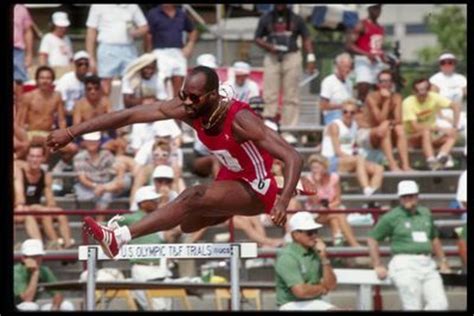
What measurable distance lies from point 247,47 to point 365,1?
6.42 ft

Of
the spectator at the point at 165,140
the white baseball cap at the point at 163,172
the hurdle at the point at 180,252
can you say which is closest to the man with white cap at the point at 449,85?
the spectator at the point at 165,140

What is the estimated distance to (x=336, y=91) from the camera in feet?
60.5

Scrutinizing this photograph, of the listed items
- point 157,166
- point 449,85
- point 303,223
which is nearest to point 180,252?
point 303,223

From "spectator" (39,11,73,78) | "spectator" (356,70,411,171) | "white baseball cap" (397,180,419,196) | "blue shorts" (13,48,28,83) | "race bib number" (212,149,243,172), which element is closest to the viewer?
"race bib number" (212,149,243,172)

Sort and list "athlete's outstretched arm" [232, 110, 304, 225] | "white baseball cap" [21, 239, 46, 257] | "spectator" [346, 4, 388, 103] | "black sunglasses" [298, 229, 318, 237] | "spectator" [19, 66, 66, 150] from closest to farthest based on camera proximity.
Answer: "athlete's outstretched arm" [232, 110, 304, 225] → "black sunglasses" [298, 229, 318, 237] → "white baseball cap" [21, 239, 46, 257] → "spectator" [19, 66, 66, 150] → "spectator" [346, 4, 388, 103]

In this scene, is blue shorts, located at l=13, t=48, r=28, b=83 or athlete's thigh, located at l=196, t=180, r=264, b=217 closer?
athlete's thigh, located at l=196, t=180, r=264, b=217

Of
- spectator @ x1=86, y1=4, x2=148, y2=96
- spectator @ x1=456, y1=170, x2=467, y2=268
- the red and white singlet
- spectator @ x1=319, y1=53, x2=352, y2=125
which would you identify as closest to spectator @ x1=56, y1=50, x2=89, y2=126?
spectator @ x1=86, y1=4, x2=148, y2=96

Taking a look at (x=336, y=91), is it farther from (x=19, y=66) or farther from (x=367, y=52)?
(x=19, y=66)

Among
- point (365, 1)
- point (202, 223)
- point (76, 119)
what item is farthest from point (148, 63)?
point (202, 223)

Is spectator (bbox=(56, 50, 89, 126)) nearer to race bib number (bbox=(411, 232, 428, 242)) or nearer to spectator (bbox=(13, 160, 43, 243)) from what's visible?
spectator (bbox=(13, 160, 43, 243))

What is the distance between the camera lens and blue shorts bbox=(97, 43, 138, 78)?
18.0 meters

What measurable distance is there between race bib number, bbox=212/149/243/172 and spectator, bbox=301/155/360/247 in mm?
5466

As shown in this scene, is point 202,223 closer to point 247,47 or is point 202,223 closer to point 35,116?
point 35,116

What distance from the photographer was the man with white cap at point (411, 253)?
15852 mm
